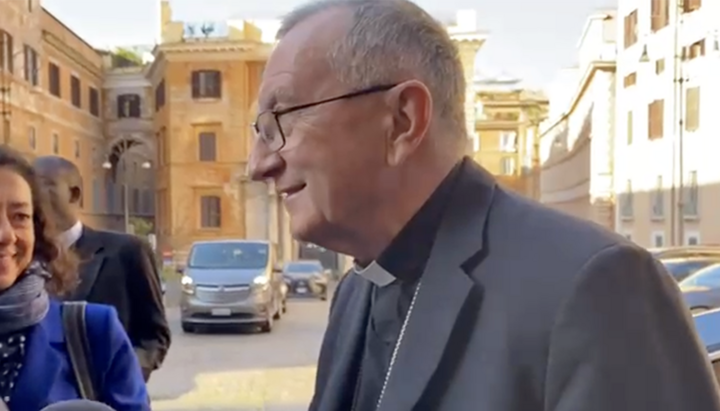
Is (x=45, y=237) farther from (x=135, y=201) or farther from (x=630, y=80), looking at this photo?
(x=135, y=201)

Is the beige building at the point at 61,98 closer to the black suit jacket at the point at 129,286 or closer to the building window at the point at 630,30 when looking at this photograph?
the building window at the point at 630,30

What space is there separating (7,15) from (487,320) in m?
34.6

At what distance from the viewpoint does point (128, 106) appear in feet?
162

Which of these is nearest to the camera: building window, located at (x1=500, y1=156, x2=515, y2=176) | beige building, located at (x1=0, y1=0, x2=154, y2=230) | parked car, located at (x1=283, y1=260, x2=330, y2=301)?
parked car, located at (x1=283, y1=260, x2=330, y2=301)

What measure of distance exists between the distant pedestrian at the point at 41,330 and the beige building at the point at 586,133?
92.4 ft

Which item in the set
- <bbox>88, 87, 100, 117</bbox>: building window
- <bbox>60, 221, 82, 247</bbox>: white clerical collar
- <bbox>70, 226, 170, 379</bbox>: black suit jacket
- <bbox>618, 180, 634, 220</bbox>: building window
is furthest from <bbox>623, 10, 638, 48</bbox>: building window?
<bbox>60, 221, 82, 247</bbox>: white clerical collar

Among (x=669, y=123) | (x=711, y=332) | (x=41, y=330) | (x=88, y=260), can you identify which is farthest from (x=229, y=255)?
(x=41, y=330)

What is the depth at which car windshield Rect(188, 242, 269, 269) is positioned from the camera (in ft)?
64.6

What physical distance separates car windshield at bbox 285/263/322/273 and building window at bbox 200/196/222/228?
11443 millimetres

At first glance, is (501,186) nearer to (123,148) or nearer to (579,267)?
(579,267)

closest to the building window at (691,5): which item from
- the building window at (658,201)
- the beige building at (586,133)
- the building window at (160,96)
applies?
the building window at (658,201)

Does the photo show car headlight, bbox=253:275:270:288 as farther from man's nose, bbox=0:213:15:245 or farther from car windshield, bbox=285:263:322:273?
man's nose, bbox=0:213:15:245

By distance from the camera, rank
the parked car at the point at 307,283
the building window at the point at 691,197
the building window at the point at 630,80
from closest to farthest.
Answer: the building window at the point at 691,197 < the parked car at the point at 307,283 < the building window at the point at 630,80

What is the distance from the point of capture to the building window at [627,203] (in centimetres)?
3656
